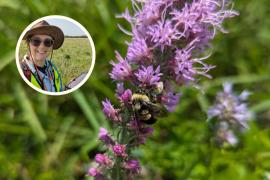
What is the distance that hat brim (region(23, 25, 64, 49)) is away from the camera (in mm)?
1573

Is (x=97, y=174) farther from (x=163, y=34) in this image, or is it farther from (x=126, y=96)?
(x=163, y=34)

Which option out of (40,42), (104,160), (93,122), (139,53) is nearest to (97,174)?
(104,160)

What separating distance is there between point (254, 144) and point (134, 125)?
1247 mm

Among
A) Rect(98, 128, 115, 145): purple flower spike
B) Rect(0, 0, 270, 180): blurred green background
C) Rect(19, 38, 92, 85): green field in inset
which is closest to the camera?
Rect(98, 128, 115, 145): purple flower spike

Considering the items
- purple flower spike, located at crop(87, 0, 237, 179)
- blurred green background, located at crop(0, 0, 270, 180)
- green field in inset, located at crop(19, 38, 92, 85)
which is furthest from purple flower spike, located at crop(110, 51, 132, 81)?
blurred green background, located at crop(0, 0, 270, 180)

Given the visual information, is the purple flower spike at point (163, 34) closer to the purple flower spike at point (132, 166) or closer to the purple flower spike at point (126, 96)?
the purple flower spike at point (126, 96)

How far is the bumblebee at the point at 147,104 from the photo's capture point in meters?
1.27

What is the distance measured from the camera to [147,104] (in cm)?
128

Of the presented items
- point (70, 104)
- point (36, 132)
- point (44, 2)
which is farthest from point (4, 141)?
point (44, 2)

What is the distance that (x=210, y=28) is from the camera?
1.40 metres

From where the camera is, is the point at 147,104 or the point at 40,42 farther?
the point at 40,42

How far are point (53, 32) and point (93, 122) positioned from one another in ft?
2.84

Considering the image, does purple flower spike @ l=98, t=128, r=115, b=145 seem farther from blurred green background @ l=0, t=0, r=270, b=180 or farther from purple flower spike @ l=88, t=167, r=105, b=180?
blurred green background @ l=0, t=0, r=270, b=180

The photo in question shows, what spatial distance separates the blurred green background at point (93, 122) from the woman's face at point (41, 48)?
698 millimetres
